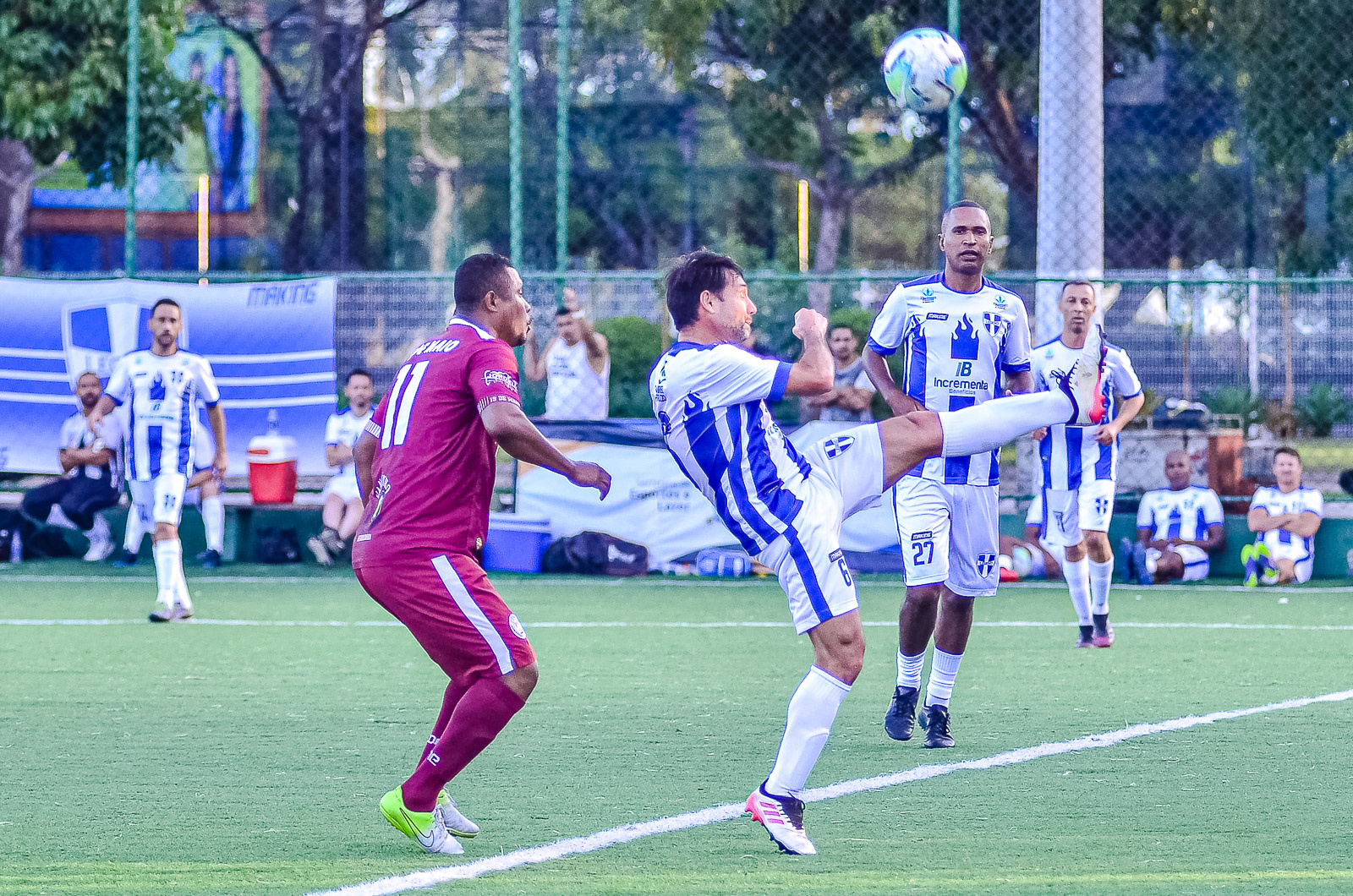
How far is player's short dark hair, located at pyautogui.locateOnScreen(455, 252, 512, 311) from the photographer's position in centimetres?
523

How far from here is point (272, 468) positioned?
1451cm

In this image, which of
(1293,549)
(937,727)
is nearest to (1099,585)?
(937,727)

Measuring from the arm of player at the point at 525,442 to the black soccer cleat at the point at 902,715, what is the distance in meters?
2.53

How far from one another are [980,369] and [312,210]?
16731mm

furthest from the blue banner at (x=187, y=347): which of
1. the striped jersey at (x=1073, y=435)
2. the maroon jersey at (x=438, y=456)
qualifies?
the maroon jersey at (x=438, y=456)

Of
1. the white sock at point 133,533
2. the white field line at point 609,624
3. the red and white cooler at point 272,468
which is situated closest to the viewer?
the white field line at point 609,624

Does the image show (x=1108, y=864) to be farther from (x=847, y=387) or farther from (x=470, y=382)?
(x=847, y=387)

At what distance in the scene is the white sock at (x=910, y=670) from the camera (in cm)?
709

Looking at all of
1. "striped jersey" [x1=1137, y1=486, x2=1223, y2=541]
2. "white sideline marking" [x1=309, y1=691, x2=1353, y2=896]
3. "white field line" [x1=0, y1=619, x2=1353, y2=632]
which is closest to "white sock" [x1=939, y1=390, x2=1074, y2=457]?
"white sideline marking" [x1=309, y1=691, x2=1353, y2=896]

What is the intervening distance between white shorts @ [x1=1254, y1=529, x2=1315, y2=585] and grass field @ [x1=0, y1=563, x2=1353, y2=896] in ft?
6.57

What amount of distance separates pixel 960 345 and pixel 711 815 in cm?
261

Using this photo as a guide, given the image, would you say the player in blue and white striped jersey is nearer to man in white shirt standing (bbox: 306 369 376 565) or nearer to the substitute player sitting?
the substitute player sitting

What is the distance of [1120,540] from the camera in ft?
45.6

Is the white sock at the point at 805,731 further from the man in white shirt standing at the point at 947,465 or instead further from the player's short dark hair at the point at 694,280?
the man in white shirt standing at the point at 947,465
